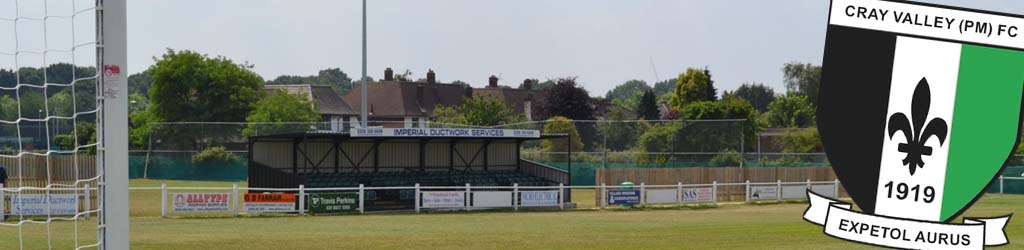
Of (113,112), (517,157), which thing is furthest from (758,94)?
(113,112)

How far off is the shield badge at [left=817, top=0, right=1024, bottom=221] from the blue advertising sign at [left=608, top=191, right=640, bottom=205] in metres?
32.3

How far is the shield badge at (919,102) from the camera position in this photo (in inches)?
343

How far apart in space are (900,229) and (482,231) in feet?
58.6

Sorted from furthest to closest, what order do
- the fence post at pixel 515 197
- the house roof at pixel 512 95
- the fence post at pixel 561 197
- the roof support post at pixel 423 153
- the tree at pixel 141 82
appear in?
the tree at pixel 141 82, the house roof at pixel 512 95, the roof support post at pixel 423 153, the fence post at pixel 561 197, the fence post at pixel 515 197

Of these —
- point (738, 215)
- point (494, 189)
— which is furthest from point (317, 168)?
point (738, 215)

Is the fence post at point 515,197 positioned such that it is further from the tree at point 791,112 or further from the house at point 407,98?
the tree at point 791,112

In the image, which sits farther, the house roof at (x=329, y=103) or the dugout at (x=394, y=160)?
the house roof at (x=329, y=103)

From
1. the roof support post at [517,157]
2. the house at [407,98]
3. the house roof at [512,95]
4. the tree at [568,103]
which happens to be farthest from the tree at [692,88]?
the roof support post at [517,157]

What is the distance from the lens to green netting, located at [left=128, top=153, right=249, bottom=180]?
2394 inches

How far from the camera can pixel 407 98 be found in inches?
4203

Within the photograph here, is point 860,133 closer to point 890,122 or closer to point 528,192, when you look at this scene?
point 890,122

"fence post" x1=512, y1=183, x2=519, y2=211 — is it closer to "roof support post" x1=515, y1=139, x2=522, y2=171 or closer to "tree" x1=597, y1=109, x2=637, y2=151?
"roof support post" x1=515, y1=139, x2=522, y2=171

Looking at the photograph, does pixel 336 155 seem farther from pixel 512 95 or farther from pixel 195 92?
pixel 512 95

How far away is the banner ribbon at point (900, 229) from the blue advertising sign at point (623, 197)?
1224 inches
